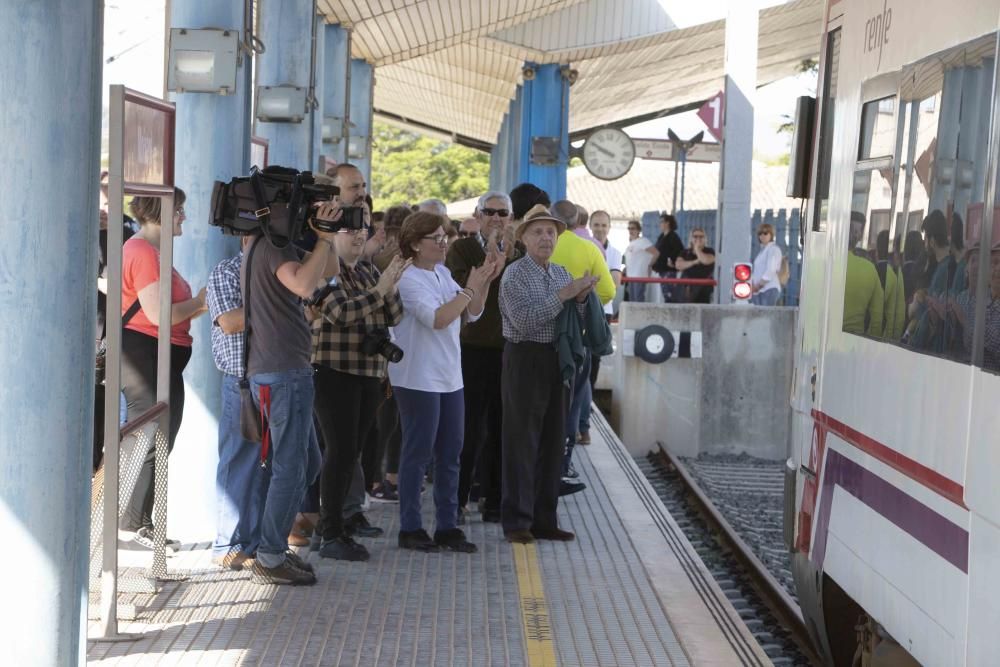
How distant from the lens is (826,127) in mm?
6312

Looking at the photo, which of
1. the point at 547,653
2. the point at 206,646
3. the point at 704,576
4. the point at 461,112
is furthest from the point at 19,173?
the point at 461,112

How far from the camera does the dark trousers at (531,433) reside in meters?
8.03

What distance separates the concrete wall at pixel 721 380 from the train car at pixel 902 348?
7.41m

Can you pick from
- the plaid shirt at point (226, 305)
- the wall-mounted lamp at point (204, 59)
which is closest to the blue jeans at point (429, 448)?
the plaid shirt at point (226, 305)

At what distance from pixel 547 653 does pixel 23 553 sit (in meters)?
2.60

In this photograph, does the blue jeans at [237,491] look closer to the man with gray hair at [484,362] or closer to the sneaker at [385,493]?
the man with gray hair at [484,362]

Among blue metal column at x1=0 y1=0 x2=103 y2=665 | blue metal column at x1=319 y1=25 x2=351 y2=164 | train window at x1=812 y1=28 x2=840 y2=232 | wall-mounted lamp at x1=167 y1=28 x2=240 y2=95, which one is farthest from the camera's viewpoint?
blue metal column at x1=319 y1=25 x2=351 y2=164

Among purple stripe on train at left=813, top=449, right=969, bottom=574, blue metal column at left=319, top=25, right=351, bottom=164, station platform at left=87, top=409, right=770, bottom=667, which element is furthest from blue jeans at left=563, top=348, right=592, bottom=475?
blue metal column at left=319, top=25, right=351, bottom=164

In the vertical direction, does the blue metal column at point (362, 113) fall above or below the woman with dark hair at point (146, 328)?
above

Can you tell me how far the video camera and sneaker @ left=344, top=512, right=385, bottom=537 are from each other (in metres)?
2.19

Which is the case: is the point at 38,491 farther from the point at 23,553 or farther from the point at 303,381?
→ the point at 303,381

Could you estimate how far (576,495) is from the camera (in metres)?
9.81

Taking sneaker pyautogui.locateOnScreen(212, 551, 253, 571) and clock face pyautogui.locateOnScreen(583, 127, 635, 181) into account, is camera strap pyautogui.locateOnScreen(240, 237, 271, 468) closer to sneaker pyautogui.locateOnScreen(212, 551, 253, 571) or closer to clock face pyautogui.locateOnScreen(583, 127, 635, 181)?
sneaker pyautogui.locateOnScreen(212, 551, 253, 571)

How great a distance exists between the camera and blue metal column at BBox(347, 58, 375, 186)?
2288cm
